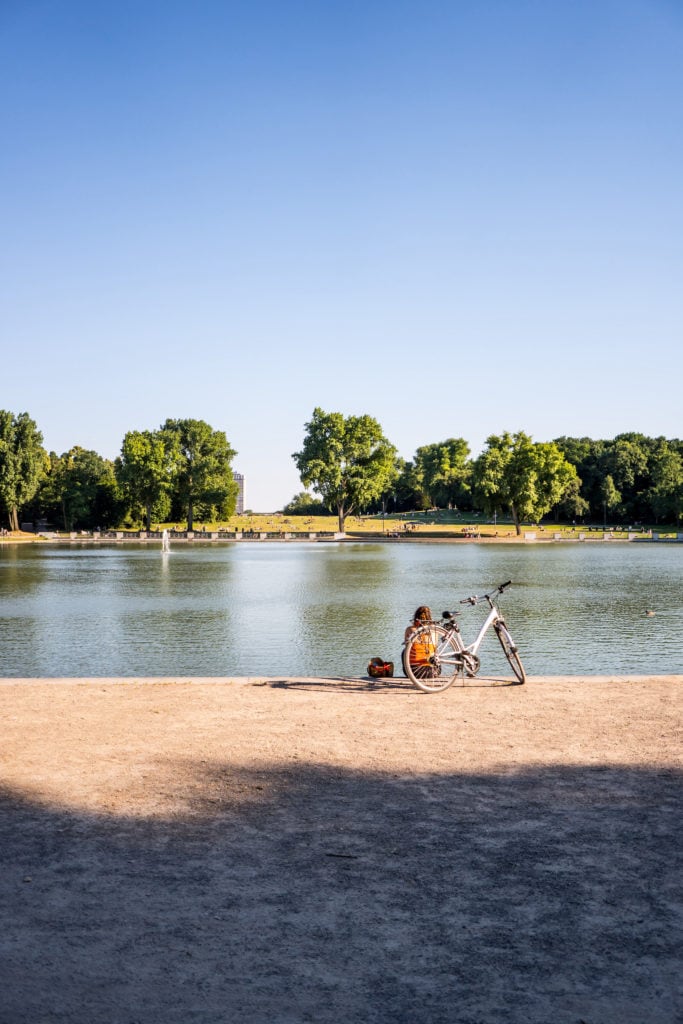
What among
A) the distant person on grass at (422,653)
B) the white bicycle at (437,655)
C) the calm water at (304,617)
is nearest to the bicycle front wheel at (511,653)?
the white bicycle at (437,655)

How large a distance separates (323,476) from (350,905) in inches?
4046

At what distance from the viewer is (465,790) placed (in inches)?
271

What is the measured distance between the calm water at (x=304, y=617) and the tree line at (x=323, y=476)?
47.3 m

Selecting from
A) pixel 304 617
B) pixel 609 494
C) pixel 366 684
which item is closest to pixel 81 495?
pixel 609 494

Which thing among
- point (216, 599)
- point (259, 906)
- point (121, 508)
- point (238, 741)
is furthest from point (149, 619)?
point (121, 508)

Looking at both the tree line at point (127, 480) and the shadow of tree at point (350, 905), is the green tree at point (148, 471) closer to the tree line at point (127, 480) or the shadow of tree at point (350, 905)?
the tree line at point (127, 480)

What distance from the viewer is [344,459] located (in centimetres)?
11025

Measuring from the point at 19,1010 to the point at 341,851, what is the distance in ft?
7.64

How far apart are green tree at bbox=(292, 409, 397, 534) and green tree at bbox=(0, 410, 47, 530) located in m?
31.9

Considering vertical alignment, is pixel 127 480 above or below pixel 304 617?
above

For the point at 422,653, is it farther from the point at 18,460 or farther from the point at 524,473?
the point at 18,460

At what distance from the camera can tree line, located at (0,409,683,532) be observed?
98.9m

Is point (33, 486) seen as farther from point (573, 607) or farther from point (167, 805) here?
point (167, 805)

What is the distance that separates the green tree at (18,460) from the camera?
10219cm
